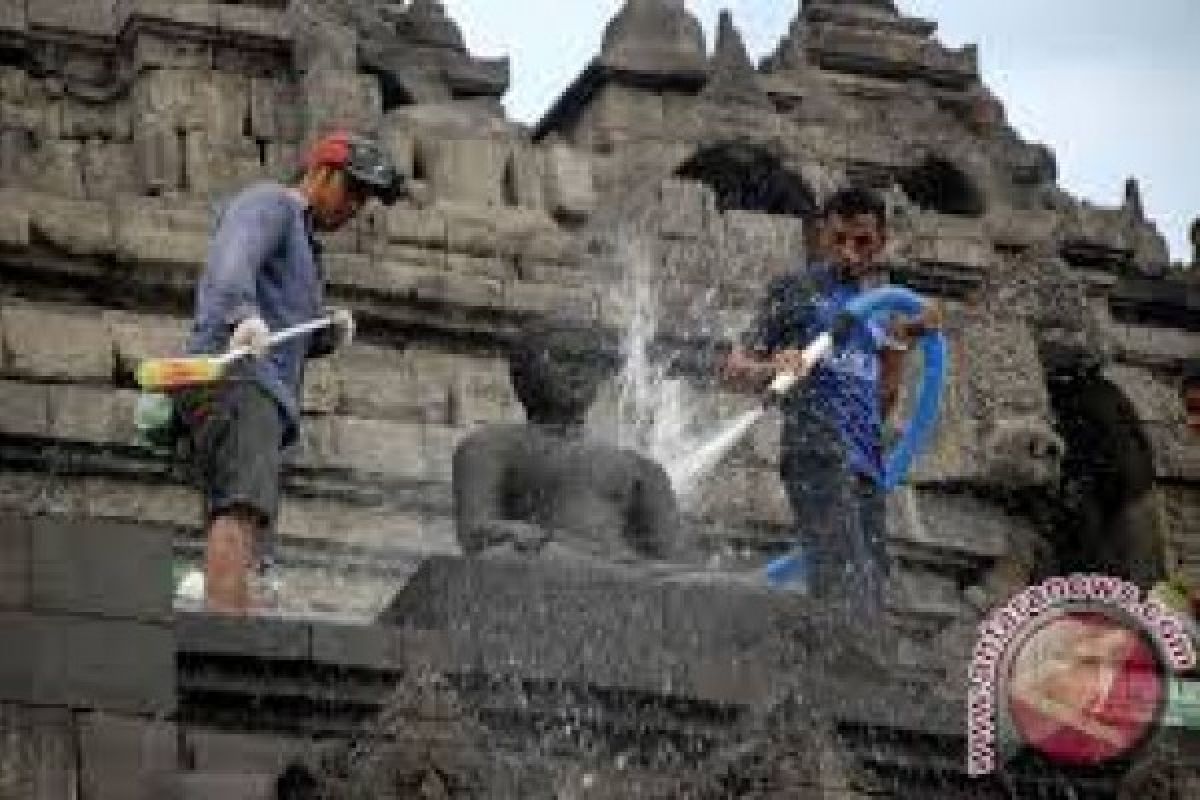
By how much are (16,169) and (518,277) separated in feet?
9.91

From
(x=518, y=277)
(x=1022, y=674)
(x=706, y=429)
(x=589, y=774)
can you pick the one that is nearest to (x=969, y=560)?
(x=706, y=429)

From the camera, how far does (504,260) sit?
22750mm

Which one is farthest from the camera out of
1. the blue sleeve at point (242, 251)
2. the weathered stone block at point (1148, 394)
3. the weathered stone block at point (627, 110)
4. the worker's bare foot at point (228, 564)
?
the weathered stone block at point (627, 110)

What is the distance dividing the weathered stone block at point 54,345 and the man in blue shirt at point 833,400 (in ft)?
14.6

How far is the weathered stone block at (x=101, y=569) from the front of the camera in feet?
44.0

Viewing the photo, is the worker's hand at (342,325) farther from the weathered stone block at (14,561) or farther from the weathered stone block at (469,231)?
the weathered stone block at (469,231)

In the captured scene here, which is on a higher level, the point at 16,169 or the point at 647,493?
the point at 16,169

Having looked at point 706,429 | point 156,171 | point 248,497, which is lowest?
point 248,497

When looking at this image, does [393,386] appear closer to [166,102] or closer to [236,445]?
[166,102]

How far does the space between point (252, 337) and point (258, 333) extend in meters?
0.03

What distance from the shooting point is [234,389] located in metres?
15.6

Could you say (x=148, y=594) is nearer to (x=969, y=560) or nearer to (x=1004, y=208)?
(x=969, y=560)

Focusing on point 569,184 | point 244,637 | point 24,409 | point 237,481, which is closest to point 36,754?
point 244,637

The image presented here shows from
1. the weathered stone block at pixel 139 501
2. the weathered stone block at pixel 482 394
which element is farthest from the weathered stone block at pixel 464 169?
the weathered stone block at pixel 139 501
